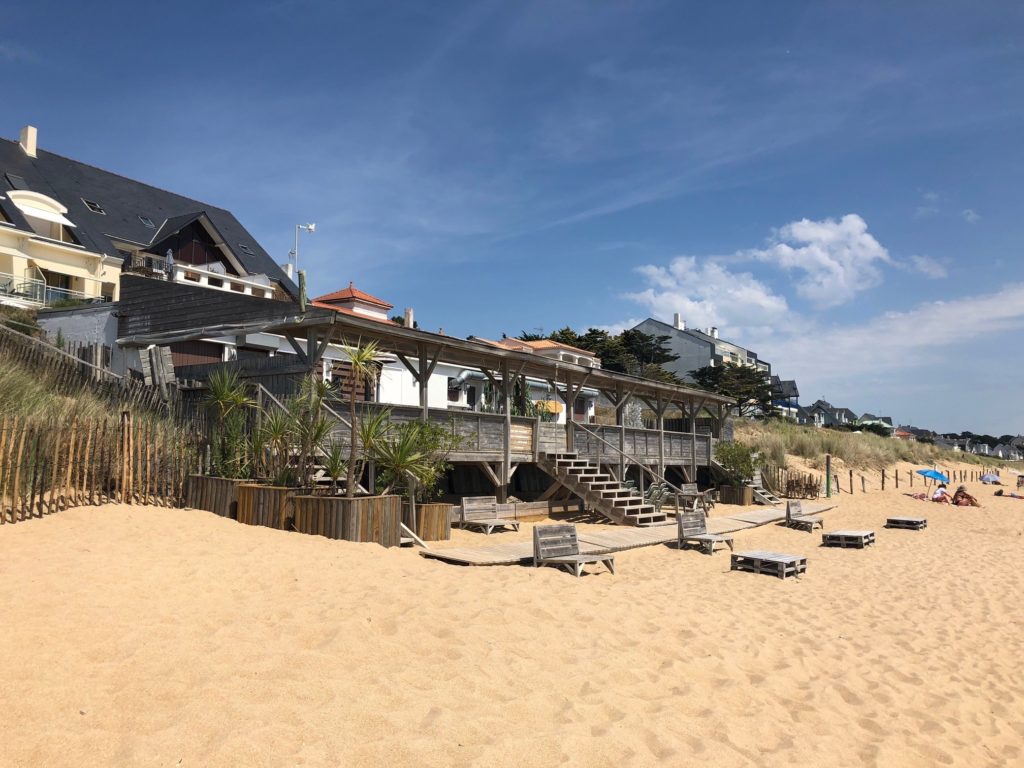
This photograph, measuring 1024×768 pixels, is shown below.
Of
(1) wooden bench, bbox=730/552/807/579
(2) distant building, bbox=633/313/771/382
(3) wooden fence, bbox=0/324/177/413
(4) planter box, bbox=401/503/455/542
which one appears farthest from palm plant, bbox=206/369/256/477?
(2) distant building, bbox=633/313/771/382

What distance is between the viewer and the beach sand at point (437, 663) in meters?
4.05

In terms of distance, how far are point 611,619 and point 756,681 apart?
164 cm

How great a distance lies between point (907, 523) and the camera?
19.7 meters

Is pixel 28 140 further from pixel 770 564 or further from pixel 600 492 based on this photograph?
pixel 770 564

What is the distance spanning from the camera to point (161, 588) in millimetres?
6215

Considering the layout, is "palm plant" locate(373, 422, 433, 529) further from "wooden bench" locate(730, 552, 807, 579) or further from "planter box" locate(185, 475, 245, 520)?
"wooden bench" locate(730, 552, 807, 579)

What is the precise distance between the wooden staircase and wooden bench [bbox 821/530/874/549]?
3609 mm

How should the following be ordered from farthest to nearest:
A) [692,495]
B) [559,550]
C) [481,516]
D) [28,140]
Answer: [28,140], [692,495], [481,516], [559,550]

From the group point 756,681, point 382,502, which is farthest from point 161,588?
point 756,681

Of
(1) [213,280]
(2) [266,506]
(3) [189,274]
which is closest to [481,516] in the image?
(2) [266,506]

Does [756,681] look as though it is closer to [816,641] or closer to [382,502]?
[816,641]

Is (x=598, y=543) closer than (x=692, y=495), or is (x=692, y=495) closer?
(x=598, y=543)

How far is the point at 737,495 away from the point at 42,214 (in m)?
31.7

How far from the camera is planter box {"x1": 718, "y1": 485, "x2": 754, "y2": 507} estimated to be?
23750 mm
